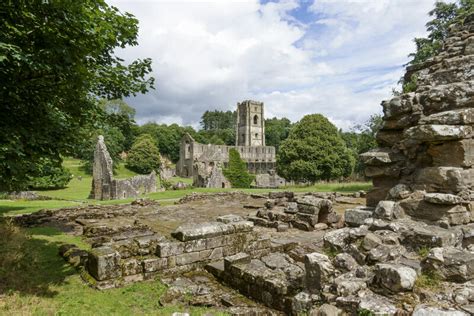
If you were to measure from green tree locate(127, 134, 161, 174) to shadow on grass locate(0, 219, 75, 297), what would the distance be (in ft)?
187

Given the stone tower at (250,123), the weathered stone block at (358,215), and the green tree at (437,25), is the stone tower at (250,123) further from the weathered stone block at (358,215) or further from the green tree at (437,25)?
the weathered stone block at (358,215)

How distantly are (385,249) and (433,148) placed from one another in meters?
2.50

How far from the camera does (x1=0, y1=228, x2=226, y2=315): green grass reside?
197 inches

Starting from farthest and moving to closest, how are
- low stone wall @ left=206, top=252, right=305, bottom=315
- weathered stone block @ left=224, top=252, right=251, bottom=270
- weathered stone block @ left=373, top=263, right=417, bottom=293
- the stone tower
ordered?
the stone tower < weathered stone block @ left=224, top=252, right=251, bottom=270 < low stone wall @ left=206, top=252, right=305, bottom=315 < weathered stone block @ left=373, top=263, right=417, bottom=293

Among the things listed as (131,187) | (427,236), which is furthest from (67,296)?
(131,187)

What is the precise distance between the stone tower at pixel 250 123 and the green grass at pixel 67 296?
2932 inches

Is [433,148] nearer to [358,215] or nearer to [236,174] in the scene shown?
[358,215]

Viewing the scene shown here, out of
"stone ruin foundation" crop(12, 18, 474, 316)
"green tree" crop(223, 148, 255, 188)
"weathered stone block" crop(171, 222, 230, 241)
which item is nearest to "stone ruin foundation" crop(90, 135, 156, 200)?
"stone ruin foundation" crop(12, 18, 474, 316)

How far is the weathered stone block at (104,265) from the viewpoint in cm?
625

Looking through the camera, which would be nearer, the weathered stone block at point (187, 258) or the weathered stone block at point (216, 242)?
the weathered stone block at point (187, 258)

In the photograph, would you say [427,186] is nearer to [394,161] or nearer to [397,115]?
[394,161]

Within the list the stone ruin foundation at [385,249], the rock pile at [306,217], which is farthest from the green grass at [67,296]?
the rock pile at [306,217]

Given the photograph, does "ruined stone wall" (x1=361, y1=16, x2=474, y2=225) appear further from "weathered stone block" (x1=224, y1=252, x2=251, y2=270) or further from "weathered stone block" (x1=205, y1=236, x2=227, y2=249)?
"weathered stone block" (x1=205, y1=236, x2=227, y2=249)

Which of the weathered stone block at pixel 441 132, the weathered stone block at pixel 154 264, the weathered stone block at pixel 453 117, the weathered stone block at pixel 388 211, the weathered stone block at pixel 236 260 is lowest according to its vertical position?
the weathered stone block at pixel 154 264
